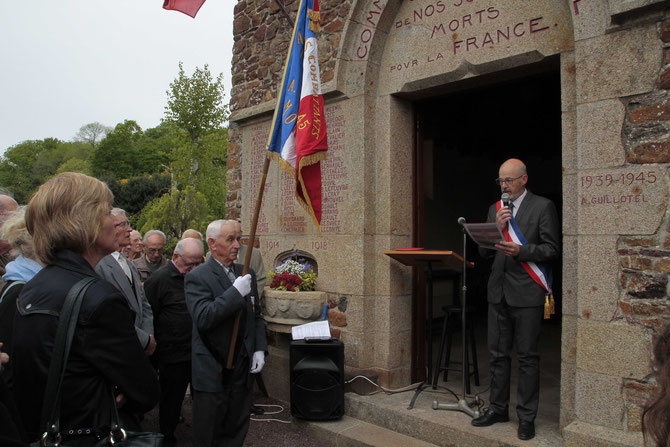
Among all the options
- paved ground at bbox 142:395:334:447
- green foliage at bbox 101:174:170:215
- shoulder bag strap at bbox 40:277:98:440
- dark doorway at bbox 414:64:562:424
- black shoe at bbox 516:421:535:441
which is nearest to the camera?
shoulder bag strap at bbox 40:277:98:440

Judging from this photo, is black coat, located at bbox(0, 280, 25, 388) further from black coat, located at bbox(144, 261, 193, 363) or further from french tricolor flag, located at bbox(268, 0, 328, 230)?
french tricolor flag, located at bbox(268, 0, 328, 230)

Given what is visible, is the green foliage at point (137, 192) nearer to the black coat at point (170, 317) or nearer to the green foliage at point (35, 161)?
the green foliage at point (35, 161)

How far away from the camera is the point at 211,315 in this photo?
3336mm

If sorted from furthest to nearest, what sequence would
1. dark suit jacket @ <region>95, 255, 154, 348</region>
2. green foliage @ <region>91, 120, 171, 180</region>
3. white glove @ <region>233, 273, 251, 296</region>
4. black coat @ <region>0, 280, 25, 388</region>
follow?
green foliage @ <region>91, 120, 171, 180</region>
dark suit jacket @ <region>95, 255, 154, 348</region>
white glove @ <region>233, 273, 251, 296</region>
black coat @ <region>0, 280, 25, 388</region>

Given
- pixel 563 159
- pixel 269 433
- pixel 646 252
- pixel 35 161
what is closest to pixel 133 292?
pixel 269 433

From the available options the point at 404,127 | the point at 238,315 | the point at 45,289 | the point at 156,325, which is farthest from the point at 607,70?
the point at 156,325

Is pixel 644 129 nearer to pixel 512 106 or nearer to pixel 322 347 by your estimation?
pixel 322 347

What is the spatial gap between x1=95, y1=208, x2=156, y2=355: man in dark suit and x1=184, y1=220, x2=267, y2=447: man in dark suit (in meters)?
0.48

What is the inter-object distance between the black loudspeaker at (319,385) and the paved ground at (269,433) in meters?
0.18

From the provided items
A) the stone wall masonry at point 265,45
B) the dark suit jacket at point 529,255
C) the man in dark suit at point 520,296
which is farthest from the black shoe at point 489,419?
the stone wall masonry at point 265,45

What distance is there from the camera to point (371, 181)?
5.23 metres

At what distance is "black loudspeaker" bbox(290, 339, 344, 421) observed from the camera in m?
4.66

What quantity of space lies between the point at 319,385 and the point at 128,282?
6.60ft

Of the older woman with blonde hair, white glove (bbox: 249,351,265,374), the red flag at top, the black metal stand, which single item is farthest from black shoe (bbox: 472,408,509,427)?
the red flag at top
